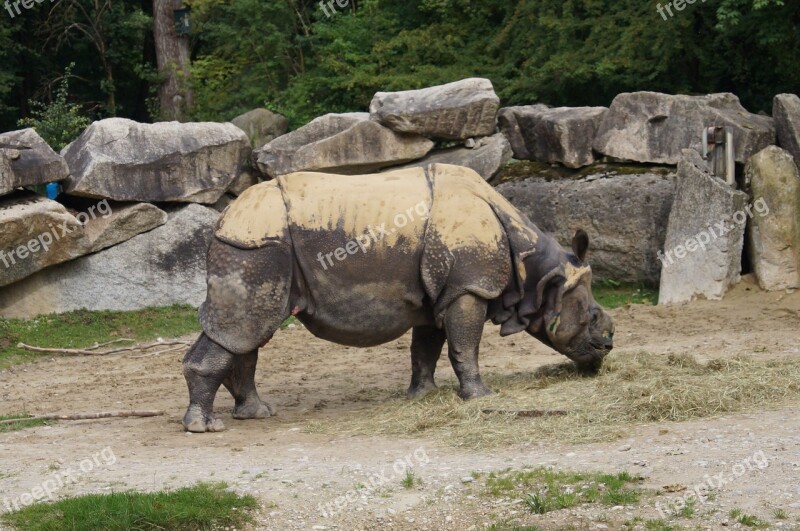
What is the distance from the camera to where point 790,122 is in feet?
47.9

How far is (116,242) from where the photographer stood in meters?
15.1

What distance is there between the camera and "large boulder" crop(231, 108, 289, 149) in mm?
18594

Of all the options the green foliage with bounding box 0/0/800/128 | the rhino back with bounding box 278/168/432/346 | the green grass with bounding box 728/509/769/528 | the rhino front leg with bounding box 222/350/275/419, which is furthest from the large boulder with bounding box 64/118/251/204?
the green grass with bounding box 728/509/769/528

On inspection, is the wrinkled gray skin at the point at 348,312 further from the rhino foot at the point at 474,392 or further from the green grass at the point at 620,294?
the green grass at the point at 620,294

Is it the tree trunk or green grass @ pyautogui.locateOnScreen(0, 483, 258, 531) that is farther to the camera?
the tree trunk

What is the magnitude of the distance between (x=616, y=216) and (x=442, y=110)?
2714 millimetres

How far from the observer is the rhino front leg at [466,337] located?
30.9 feet

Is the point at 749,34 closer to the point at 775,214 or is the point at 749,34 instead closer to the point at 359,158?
the point at 775,214

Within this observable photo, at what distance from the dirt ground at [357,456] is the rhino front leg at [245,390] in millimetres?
156

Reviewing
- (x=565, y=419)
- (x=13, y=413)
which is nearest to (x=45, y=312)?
(x=13, y=413)

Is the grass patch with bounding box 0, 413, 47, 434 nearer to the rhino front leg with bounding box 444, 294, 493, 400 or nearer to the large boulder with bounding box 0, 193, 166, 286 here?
the rhino front leg with bounding box 444, 294, 493, 400

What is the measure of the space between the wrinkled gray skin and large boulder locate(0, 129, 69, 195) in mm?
5421

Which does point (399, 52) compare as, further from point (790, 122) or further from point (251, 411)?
point (251, 411)

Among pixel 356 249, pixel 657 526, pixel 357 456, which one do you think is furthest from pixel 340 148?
pixel 657 526
